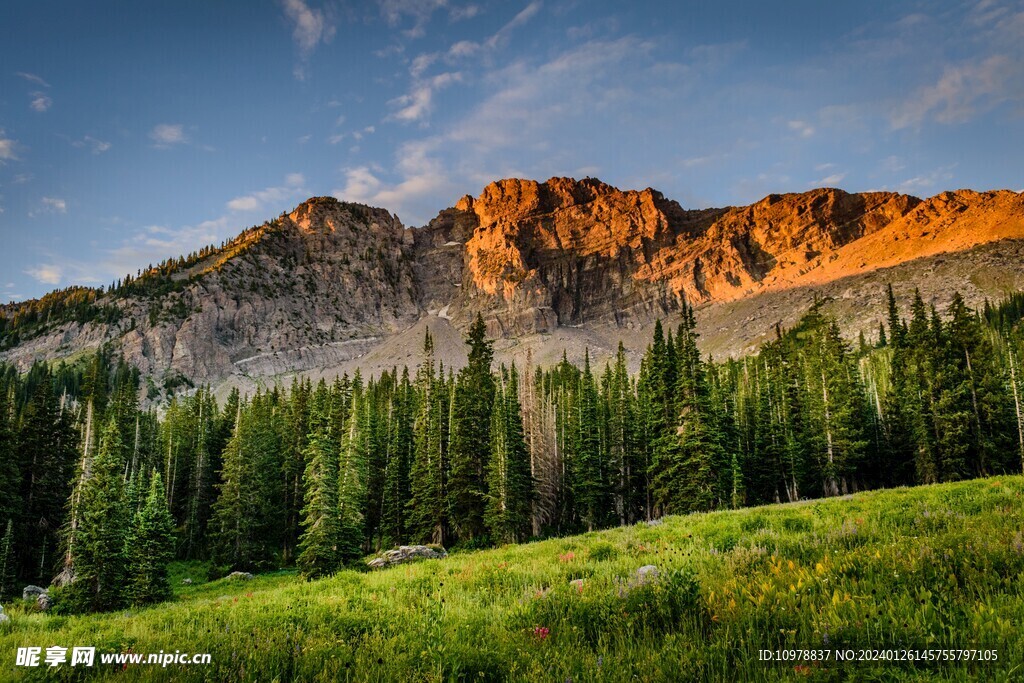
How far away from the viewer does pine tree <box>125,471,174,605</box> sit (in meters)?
31.1

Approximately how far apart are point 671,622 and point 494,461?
123ft

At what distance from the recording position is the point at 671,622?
5914mm

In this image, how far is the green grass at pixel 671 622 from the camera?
4.61m

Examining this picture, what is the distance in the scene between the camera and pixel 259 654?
5926mm

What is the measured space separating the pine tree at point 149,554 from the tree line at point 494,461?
0.40ft

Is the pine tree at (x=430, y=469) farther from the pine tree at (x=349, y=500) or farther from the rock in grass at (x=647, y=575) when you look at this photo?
the rock in grass at (x=647, y=575)

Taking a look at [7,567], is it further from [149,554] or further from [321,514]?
[321,514]

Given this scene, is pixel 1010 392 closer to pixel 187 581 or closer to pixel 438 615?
pixel 438 615

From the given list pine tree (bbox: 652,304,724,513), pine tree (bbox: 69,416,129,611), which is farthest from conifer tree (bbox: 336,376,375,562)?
pine tree (bbox: 652,304,724,513)

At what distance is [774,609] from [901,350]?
2536 inches

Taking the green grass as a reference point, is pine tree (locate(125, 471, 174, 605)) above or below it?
below

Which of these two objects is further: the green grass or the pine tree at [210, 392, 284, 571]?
the pine tree at [210, 392, 284, 571]

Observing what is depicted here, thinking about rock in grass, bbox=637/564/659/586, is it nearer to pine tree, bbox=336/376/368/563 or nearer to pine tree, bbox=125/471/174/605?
pine tree, bbox=336/376/368/563

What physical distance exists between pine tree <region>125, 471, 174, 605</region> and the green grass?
27.0 m
